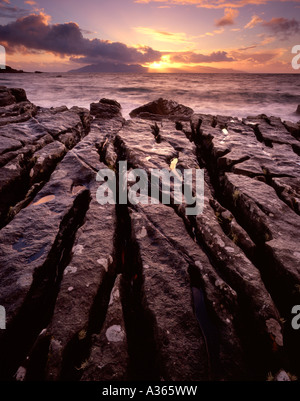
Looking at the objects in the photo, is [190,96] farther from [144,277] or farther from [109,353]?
[109,353]

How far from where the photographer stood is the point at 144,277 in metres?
3.01

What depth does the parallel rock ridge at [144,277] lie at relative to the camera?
231cm

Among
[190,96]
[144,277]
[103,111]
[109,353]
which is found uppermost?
[190,96]

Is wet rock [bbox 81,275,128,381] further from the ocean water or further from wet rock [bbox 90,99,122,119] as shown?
the ocean water

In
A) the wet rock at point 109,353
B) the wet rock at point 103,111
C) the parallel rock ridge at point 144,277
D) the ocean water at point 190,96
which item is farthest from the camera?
the ocean water at point 190,96

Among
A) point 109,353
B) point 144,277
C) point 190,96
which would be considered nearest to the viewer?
point 109,353

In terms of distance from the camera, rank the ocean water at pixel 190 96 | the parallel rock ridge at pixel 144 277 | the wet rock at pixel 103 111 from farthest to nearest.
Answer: the ocean water at pixel 190 96 → the wet rock at pixel 103 111 → the parallel rock ridge at pixel 144 277

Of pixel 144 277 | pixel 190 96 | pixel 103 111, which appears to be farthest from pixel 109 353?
pixel 190 96

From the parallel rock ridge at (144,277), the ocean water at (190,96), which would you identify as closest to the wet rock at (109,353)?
the parallel rock ridge at (144,277)

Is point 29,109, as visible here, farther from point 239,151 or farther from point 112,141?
point 239,151

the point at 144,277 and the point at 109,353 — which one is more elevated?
the point at 144,277

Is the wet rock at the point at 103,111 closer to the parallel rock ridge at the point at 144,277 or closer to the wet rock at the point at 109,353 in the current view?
the parallel rock ridge at the point at 144,277

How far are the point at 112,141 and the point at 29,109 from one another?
506 centimetres

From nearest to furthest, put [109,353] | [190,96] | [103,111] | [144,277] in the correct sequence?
[109,353] → [144,277] → [103,111] → [190,96]
